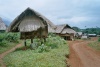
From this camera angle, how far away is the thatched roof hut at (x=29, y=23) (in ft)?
64.6

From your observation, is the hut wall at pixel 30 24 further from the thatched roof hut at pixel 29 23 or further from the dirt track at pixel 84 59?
the dirt track at pixel 84 59

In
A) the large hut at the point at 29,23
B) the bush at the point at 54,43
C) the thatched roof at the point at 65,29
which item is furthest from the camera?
the thatched roof at the point at 65,29

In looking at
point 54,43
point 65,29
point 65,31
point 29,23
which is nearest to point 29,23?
point 29,23

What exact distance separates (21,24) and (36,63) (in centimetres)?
810

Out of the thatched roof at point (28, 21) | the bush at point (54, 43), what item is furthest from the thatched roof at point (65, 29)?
the thatched roof at point (28, 21)

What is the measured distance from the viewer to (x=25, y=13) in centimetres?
2023

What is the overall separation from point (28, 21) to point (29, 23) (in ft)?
1.15

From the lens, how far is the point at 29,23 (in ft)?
65.1

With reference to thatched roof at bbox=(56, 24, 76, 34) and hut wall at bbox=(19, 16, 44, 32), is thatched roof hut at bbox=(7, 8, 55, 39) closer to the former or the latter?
hut wall at bbox=(19, 16, 44, 32)

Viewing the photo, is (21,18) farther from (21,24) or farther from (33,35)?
(33,35)

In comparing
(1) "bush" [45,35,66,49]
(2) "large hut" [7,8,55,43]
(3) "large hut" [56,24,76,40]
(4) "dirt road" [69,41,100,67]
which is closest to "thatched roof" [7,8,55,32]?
(2) "large hut" [7,8,55,43]

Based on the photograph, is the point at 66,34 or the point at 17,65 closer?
the point at 17,65

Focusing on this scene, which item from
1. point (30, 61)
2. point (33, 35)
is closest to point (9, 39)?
point (33, 35)

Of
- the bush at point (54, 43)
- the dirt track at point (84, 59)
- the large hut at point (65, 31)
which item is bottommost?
the dirt track at point (84, 59)
